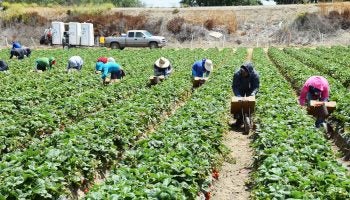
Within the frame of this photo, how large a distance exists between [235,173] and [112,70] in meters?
11.2

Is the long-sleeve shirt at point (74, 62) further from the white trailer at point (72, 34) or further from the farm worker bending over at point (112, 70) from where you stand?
the white trailer at point (72, 34)

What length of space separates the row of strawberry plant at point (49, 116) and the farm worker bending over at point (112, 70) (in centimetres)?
235

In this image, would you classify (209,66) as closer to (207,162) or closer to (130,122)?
(130,122)

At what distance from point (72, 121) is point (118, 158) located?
10.7ft

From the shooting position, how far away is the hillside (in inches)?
2162

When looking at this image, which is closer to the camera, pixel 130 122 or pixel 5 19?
pixel 130 122

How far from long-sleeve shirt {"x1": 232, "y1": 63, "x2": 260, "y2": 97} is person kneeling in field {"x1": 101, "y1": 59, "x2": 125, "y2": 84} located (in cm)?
743

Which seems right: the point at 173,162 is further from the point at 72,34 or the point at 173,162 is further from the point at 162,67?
the point at 72,34

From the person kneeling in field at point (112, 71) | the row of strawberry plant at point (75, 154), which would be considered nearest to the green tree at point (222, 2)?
the person kneeling in field at point (112, 71)

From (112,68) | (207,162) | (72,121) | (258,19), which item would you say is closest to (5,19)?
(258,19)

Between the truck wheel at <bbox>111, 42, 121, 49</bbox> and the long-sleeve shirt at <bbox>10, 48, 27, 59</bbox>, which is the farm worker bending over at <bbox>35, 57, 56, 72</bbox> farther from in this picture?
the truck wheel at <bbox>111, 42, 121, 49</bbox>

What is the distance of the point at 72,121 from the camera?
1222 cm

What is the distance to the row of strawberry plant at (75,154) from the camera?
6293mm

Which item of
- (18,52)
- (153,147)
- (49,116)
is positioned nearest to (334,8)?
(18,52)
